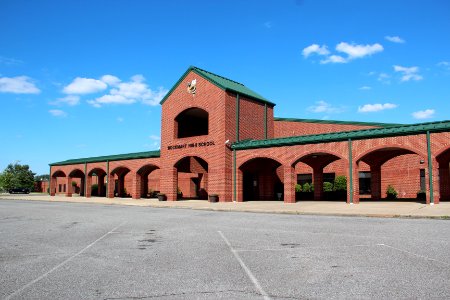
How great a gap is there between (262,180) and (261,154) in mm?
6080

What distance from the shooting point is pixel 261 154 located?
3325cm

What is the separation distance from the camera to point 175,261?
316 inches

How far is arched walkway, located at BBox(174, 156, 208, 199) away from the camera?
4166 cm

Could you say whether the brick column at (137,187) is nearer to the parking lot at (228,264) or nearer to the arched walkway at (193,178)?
the arched walkway at (193,178)

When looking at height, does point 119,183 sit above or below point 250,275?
above

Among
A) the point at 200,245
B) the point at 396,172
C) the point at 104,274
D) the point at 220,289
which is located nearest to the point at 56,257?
the point at 104,274

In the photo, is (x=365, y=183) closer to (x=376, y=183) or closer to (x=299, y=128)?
(x=376, y=183)

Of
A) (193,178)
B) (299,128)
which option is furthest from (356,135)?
(193,178)

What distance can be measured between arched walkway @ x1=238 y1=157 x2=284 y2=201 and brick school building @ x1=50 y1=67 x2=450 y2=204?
99 mm

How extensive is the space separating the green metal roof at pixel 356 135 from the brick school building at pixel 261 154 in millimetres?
76

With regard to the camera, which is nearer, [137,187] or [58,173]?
[137,187]

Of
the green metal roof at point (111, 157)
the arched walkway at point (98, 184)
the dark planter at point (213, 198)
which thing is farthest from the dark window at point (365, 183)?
the arched walkway at point (98, 184)

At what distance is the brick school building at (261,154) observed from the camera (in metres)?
29.5

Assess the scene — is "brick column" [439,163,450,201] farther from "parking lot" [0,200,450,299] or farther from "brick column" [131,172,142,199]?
"brick column" [131,172,142,199]
